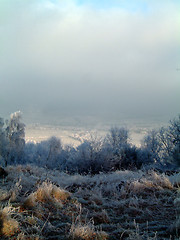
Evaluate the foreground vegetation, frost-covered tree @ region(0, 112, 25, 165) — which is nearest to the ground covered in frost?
the foreground vegetation

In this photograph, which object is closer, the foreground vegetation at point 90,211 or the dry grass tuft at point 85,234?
the dry grass tuft at point 85,234

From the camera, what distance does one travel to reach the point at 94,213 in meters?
3.75

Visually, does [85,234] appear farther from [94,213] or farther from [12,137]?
[12,137]

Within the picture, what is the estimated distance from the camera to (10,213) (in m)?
3.06

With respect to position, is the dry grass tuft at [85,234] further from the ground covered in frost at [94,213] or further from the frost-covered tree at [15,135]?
the frost-covered tree at [15,135]

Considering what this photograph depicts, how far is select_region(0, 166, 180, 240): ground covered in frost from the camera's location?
2848 millimetres

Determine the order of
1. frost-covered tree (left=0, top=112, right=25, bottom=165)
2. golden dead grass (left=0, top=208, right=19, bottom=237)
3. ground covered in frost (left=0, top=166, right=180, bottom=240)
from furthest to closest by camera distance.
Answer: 1. frost-covered tree (left=0, top=112, right=25, bottom=165)
2. ground covered in frost (left=0, top=166, right=180, bottom=240)
3. golden dead grass (left=0, top=208, right=19, bottom=237)

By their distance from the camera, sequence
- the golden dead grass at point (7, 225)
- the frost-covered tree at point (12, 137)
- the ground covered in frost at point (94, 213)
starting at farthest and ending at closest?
1. the frost-covered tree at point (12, 137)
2. the ground covered in frost at point (94, 213)
3. the golden dead grass at point (7, 225)

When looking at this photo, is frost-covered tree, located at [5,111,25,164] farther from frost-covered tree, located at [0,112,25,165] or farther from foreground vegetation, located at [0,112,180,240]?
foreground vegetation, located at [0,112,180,240]

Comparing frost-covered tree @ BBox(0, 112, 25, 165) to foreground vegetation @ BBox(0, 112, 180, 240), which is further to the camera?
frost-covered tree @ BBox(0, 112, 25, 165)

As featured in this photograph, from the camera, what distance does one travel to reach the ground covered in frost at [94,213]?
285 centimetres

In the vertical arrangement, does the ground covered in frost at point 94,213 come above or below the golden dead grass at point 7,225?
below

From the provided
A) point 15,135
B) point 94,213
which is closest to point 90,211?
point 94,213

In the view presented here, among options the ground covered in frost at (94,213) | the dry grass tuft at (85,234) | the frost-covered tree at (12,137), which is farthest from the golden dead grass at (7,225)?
the frost-covered tree at (12,137)
